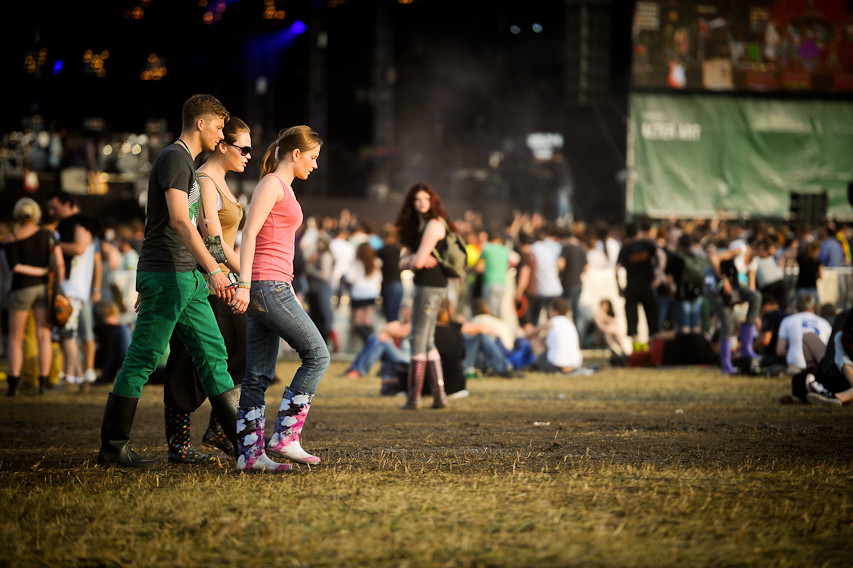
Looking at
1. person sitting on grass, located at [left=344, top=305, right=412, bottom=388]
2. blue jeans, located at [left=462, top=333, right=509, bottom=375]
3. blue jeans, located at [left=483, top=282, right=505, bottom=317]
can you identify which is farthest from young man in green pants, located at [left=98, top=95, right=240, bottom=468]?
blue jeans, located at [left=483, top=282, right=505, bottom=317]

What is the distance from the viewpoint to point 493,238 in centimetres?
1792

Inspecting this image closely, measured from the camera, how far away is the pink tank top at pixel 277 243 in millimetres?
5738

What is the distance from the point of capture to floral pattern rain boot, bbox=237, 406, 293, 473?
5.73 meters

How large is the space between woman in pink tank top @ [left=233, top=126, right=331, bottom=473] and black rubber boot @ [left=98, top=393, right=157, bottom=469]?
0.65 metres

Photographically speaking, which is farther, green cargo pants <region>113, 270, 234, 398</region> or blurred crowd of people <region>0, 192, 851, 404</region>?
blurred crowd of people <region>0, 192, 851, 404</region>

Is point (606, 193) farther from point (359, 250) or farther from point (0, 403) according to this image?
point (0, 403)

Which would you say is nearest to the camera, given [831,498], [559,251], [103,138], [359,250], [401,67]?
[831,498]

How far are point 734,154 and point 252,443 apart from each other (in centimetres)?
2315

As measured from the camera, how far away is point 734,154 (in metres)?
26.7

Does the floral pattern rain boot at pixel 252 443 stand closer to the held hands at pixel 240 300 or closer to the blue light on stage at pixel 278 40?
the held hands at pixel 240 300

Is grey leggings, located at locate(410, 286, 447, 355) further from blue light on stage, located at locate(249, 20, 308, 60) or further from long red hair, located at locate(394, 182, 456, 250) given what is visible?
blue light on stage, located at locate(249, 20, 308, 60)

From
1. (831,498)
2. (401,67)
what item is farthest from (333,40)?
(831,498)

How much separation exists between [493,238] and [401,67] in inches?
666

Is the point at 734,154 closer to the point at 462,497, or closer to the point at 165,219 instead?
the point at 165,219
